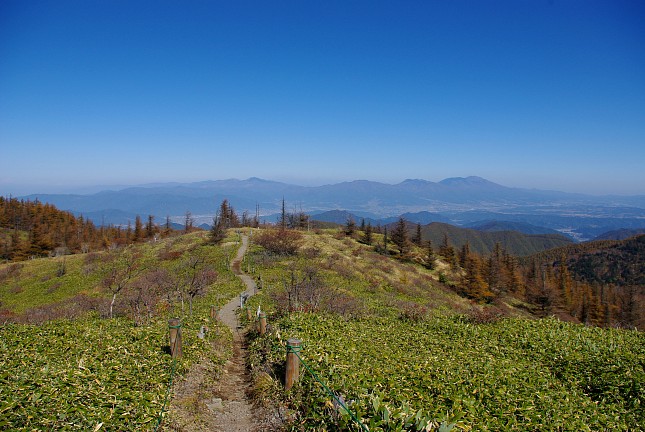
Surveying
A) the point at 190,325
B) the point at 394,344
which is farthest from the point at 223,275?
the point at 394,344

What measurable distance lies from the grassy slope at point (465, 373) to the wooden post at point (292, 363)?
208 mm

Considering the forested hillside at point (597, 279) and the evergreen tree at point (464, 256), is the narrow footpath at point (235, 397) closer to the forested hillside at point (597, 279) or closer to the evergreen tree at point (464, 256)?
the evergreen tree at point (464, 256)

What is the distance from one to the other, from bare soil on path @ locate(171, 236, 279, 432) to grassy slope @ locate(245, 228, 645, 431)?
1.82 ft

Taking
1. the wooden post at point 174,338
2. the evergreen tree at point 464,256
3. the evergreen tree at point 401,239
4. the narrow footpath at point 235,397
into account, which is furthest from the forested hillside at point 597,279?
the wooden post at point 174,338

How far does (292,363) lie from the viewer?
7613 millimetres

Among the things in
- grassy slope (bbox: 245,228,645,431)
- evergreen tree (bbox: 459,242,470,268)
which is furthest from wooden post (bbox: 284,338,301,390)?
evergreen tree (bbox: 459,242,470,268)

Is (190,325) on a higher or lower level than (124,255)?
higher

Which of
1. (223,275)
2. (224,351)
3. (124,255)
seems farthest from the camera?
(124,255)

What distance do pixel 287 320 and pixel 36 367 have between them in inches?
297

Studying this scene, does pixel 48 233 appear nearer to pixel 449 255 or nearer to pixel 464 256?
pixel 449 255

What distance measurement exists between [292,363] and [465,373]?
4277 mm

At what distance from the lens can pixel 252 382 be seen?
9.39 metres

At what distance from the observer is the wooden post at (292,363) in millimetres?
7527

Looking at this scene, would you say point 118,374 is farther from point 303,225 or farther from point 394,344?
A: point 303,225
